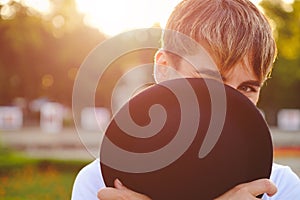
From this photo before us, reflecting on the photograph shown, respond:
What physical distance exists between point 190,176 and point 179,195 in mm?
44

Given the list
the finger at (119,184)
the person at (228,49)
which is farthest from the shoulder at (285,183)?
the finger at (119,184)

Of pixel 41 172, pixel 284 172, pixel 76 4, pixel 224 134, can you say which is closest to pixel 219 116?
pixel 224 134

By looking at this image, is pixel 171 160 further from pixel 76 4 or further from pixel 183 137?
pixel 76 4

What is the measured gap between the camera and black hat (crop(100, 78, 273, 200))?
4.57 feet

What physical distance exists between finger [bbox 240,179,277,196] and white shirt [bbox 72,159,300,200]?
0.38 meters

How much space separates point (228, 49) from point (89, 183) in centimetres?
47

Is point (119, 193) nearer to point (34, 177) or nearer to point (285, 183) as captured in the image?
point (285, 183)

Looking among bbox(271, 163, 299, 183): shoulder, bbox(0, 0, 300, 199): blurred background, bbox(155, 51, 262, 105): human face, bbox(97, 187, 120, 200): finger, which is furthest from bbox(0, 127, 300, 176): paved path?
bbox(97, 187, 120, 200): finger

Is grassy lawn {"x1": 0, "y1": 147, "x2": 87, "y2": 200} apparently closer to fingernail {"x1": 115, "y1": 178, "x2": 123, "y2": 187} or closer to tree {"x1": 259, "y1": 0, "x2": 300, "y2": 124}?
fingernail {"x1": 115, "y1": 178, "x2": 123, "y2": 187}

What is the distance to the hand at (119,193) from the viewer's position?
144cm

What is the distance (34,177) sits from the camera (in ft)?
47.8

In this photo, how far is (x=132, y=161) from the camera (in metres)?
1.43

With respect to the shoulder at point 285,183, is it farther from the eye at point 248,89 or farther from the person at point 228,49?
the eye at point 248,89

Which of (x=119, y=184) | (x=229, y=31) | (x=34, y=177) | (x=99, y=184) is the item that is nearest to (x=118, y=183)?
(x=119, y=184)
